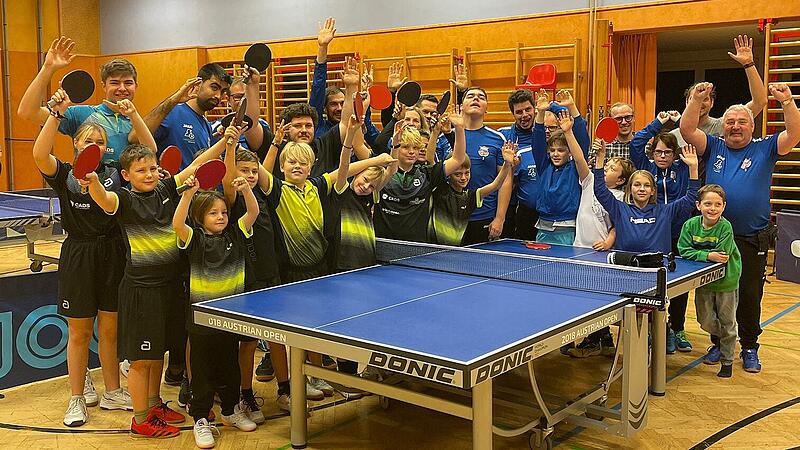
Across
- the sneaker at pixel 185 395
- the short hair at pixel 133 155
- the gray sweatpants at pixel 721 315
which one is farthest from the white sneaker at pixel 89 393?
the gray sweatpants at pixel 721 315

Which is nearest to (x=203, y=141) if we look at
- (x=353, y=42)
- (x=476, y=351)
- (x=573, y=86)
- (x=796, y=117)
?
(x=476, y=351)

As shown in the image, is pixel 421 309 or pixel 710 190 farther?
pixel 710 190

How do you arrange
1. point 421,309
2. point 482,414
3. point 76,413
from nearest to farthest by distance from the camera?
1. point 482,414
2. point 421,309
3. point 76,413

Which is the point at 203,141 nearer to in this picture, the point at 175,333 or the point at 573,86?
the point at 175,333

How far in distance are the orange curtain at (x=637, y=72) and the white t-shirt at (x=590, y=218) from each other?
A: 474cm

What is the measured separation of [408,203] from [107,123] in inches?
68.6

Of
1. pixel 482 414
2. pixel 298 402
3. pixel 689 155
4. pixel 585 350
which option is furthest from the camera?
pixel 585 350

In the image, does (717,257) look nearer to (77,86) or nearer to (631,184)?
(631,184)

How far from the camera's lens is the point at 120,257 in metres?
3.96

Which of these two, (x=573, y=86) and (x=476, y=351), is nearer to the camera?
(x=476, y=351)

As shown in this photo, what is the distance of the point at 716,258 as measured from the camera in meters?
4.32

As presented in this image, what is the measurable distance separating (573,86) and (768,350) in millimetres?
4664

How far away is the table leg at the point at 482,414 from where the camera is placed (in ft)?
8.98

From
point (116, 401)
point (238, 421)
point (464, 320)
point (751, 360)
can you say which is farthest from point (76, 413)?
point (751, 360)
